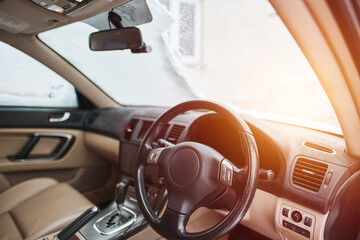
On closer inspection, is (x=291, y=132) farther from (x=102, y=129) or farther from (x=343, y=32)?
(x=102, y=129)

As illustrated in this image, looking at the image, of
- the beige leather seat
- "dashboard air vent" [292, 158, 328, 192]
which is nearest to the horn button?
"dashboard air vent" [292, 158, 328, 192]

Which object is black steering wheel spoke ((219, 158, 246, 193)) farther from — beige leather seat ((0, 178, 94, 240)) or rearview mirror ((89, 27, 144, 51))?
beige leather seat ((0, 178, 94, 240))

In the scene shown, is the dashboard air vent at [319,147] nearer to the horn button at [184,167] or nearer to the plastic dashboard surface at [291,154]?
the plastic dashboard surface at [291,154]

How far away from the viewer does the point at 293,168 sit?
4.85 ft

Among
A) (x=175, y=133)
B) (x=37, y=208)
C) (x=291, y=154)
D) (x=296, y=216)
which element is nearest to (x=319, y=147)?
(x=291, y=154)

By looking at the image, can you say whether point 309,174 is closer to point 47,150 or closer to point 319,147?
point 319,147

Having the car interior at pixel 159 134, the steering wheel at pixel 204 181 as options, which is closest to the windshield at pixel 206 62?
the car interior at pixel 159 134

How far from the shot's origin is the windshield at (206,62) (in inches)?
70.7

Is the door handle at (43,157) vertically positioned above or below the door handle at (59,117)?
below

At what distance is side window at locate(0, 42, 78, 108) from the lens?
96.2 inches

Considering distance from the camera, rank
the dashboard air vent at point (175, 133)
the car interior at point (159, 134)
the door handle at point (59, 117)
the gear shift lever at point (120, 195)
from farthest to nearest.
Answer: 1. the door handle at point (59, 117)
2. the gear shift lever at point (120, 195)
3. the dashboard air vent at point (175, 133)
4. the car interior at point (159, 134)

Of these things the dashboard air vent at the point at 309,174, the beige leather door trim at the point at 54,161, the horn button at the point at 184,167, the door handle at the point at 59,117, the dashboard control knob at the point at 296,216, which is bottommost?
the beige leather door trim at the point at 54,161

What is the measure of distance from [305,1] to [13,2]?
1.44 meters

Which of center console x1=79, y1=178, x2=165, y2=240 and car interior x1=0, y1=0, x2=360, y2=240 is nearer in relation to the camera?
car interior x1=0, y1=0, x2=360, y2=240
